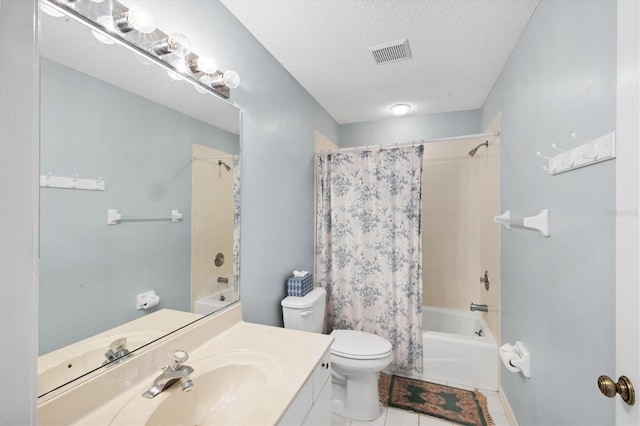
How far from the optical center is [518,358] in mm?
1478

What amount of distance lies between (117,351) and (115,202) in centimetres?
48

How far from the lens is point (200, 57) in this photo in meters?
1.24

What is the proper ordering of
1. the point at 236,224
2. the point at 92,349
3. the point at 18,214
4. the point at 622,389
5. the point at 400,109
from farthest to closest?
the point at 400,109 → the point at 236,224 → the point at 92,349 → the point at 622,389 → the point at 18,214

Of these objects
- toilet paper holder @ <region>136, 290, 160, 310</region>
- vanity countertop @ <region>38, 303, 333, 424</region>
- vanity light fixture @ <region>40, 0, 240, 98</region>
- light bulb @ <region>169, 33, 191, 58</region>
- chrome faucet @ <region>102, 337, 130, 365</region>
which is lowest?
vanity countertop @ <region>38, 303, 333, 424</region>

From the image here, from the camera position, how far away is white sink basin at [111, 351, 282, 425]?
2.60 feet

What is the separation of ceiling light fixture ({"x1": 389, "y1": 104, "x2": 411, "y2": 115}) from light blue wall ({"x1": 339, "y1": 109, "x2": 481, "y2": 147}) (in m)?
0.22

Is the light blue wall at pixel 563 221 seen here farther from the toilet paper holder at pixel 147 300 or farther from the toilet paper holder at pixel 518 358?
the toilet paper holder at pixel 147 300

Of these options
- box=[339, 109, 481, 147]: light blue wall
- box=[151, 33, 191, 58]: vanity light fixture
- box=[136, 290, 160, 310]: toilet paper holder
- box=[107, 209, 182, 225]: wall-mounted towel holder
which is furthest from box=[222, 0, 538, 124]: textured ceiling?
box=[136, 290, 160, 310]: toilet paper holder

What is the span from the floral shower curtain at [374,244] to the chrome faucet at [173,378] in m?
1.54

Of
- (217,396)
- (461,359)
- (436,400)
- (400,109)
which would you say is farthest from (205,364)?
(400,109)

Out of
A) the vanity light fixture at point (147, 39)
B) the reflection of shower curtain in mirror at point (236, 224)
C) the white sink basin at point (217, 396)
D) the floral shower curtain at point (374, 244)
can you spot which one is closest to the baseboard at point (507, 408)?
the floral shower curtain at point (374, 244)

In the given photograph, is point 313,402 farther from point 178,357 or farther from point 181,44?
point 181,44

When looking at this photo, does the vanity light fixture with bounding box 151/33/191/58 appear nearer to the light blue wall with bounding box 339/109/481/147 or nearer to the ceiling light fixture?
the ceiling light fixture

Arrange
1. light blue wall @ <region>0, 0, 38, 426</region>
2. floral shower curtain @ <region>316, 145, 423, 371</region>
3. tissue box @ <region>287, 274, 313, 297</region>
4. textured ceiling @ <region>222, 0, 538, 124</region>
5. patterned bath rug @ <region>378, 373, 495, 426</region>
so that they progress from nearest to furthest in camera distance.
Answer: light blue wall @ <region>0, 0, 38, 426</region> → textured ceiling @ <region>222, 0, 538, 124</region> → patterned bath rug @ <region>378, 373, 495, 426</region> → tissue box @ <region>287, 274, 313, 297</region> → floral shower curtain @ <region>316, 145, 423, 371</region>
